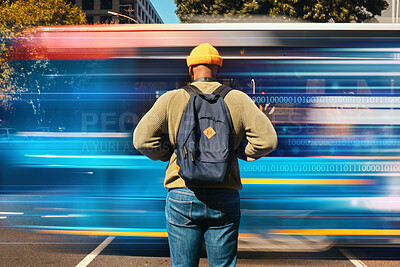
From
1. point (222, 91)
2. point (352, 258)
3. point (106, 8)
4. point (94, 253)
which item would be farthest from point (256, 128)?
point (106, 8)

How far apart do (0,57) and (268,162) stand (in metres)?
3.44

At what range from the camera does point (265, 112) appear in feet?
14.4

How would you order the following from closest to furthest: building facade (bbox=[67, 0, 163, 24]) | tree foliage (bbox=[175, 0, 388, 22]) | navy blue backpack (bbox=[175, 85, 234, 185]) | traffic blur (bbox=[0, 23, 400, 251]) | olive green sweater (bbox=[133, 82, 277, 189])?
navy blue backpack (bbox=[175, 85, 234, 185])
olive green sweater (bbox=[133, 82, 277, 189])
traffic blur (bbox=[0, 23, 400, 251])
tree foliage (bbox=[175, 0, 388, 22])
building facade (bbox=[67, 0, 163, 24])

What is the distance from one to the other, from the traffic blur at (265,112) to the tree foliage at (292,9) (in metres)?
9.98

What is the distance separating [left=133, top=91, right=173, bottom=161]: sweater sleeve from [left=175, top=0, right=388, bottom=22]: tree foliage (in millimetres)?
12611

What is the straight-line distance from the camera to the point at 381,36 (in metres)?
4.41

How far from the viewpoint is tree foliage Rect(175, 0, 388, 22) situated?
13.7 m

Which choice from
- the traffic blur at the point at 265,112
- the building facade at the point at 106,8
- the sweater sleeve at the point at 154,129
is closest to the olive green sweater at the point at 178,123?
the sweater sleeve at the point at 154,129

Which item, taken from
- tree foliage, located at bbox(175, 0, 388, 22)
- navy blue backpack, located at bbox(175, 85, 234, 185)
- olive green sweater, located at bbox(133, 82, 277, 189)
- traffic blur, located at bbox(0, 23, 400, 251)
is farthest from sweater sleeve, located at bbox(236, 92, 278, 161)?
tree foliage, located at bbox(175, 0, 388, 22)

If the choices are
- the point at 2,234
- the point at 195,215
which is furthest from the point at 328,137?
the point at 2,234

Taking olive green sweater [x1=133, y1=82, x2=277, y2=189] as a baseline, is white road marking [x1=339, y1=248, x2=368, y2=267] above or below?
below

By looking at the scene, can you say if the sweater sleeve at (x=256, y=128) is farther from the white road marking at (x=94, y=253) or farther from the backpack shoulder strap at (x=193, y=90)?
the white road marking at (x=94, y=253)

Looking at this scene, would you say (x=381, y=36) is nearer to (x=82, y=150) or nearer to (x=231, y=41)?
(x=231, y=41)

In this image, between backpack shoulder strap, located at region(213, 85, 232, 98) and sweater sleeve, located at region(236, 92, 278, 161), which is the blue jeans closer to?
sweater sleeve, located at region(236, 92, 278, 161)
